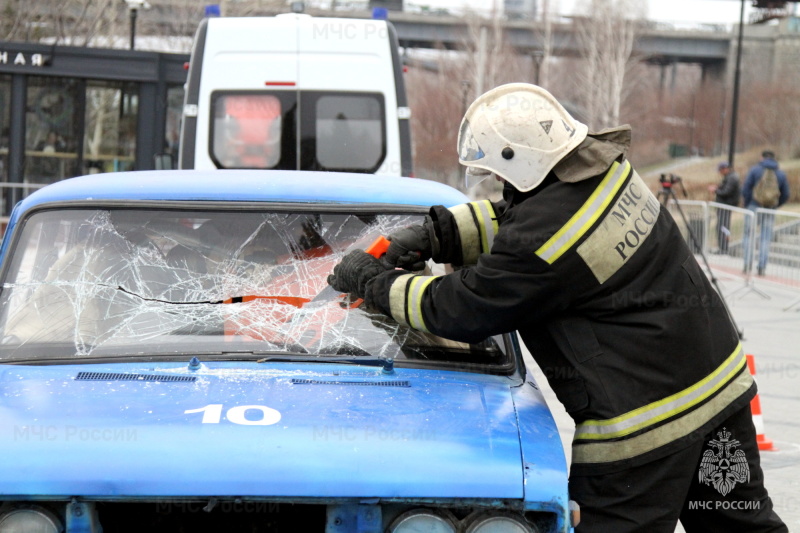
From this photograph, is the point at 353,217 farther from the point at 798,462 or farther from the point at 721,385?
the point at 798,462

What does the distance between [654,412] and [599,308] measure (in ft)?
1.03

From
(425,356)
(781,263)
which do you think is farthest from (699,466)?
(781,263)

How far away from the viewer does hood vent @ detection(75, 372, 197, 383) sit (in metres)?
2.86

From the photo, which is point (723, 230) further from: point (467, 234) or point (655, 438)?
point (655, 438)

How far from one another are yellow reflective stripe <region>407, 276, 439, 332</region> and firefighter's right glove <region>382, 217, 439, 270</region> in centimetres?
21

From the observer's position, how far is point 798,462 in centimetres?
628

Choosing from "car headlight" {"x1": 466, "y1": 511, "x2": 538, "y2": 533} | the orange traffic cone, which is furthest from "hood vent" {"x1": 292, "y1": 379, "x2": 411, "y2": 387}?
the orange traffic cone

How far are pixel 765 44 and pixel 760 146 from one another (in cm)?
2188

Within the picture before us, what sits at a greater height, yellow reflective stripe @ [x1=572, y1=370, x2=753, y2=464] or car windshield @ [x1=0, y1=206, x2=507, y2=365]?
car windshield @ [x1=0, y1=206, x2=507, y2=365]

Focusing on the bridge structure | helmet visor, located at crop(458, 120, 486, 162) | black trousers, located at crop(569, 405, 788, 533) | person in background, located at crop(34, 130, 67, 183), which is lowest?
person in background, located at crop(34, 130, 67, 183)

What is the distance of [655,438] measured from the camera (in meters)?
2.93

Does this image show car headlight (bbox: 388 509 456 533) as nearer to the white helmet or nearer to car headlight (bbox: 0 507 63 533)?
car headlight (bbox: 0 507 63 533)

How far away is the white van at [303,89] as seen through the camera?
9.59 metres

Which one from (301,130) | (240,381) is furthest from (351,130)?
(240,381)
